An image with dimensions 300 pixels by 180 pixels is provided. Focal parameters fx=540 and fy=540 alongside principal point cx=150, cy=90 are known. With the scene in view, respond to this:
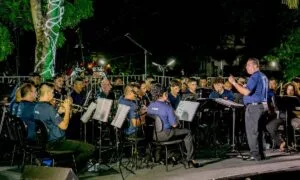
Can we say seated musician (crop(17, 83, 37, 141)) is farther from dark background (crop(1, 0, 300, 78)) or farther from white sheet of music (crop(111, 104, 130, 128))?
dark background (crop(1, 0, 300, 78))

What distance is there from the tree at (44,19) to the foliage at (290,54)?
10.2 meters

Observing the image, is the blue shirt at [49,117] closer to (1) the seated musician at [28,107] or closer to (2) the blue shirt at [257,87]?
(1) the seated musician at [28,107]

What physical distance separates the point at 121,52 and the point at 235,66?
5.88 metres

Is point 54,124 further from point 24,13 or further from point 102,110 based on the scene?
point 24,13

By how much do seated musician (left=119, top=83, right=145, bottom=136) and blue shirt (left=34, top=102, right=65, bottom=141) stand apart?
6.04 ft

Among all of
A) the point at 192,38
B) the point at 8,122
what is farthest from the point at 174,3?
the point at 8,122

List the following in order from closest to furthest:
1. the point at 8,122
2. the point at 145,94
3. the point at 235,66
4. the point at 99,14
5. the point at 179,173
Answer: the point at 8,122
the point at 179,173
the point at 145,94
the point at 99,14
the point at 235,66

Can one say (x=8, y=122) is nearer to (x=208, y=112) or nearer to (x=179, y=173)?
(x=179, y=173)

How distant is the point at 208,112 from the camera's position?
12445mm

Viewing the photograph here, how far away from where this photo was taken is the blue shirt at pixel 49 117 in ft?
27.7

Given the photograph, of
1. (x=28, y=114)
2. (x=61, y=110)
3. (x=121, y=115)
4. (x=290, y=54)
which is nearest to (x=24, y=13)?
(x=61, y=110)

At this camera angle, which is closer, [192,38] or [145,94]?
[145,94]

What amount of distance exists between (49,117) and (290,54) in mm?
17352

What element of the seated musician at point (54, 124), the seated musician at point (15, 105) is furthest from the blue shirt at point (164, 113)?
the seated musician at point (15, 105)
